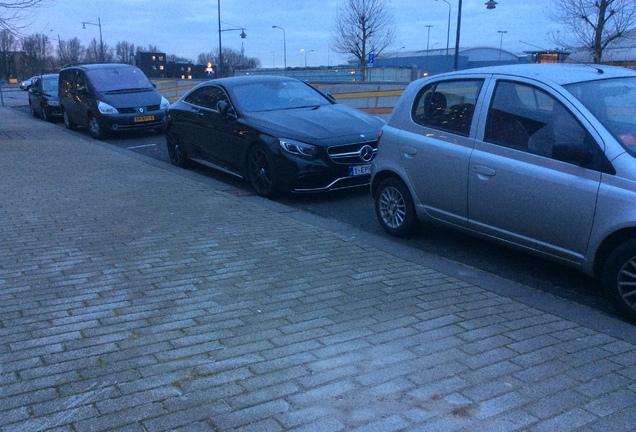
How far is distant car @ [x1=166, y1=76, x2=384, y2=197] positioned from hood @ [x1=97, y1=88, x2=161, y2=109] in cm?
569

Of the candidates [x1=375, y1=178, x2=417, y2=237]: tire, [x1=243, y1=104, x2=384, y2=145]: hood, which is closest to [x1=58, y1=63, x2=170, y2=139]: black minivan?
[x1=243, y1=104, x2=384, y2=145]: hood

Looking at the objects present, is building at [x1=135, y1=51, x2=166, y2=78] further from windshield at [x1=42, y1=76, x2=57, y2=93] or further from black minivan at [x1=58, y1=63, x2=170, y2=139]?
black minivan at [x1=58, y1=63, x2=170, y2=139]

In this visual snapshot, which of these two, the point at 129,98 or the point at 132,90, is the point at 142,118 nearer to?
the point at 129,98

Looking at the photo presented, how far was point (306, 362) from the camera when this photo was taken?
3.52 meters

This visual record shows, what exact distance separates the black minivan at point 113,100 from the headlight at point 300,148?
804cm

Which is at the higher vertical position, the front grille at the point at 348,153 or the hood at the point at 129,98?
the hood at the point at 129,98

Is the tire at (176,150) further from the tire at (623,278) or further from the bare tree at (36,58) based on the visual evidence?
the bare tree at (36,58)

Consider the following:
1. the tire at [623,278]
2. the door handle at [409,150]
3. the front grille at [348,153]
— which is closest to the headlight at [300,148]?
the front grille at [348,153]

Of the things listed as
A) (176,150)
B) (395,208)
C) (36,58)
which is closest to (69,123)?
(176,150)

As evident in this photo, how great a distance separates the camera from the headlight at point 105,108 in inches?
606

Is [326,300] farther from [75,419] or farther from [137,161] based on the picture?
[137,161]

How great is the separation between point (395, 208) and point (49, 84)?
20.0 meters

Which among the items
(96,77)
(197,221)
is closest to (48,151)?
(96,77)

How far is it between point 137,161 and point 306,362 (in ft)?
29.3
